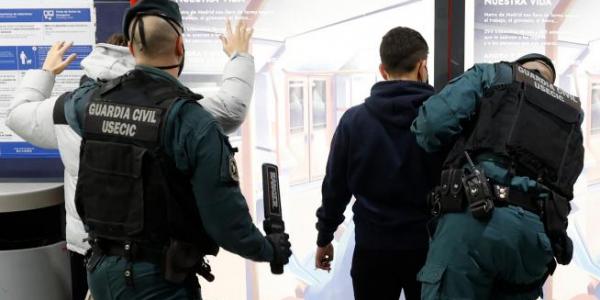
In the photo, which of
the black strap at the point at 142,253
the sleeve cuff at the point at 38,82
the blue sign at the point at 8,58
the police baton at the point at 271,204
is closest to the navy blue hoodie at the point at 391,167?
the police baton at the point at 271,204

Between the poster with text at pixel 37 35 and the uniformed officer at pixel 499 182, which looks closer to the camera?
the uniformed officer at pixel 499 182

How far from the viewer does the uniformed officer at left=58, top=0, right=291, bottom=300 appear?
1.49 metres

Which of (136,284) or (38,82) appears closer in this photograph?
(136,284)

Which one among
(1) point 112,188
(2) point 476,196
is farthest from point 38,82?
(2) point 476,196

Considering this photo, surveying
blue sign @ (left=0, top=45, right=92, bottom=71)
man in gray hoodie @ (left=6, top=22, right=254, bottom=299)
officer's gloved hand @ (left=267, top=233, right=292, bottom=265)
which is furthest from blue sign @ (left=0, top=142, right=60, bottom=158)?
officer's gloved hand @ (left=267, top=233, right=292, bottom=265)

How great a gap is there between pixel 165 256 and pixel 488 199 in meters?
0.90

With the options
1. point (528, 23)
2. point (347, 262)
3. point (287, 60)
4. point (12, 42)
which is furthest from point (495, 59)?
point (12, 42)

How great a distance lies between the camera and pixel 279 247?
5.47ft

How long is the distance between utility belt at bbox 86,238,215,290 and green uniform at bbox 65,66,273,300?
2 centimetres

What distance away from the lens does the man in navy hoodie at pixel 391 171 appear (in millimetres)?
1989

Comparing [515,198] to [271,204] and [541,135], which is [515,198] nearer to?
[541,135]

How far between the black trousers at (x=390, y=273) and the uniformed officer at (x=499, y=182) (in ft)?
0.69

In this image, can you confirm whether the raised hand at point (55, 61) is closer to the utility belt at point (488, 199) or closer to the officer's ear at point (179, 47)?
the officer's ear at point (179, 47)

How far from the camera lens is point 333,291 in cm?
286
